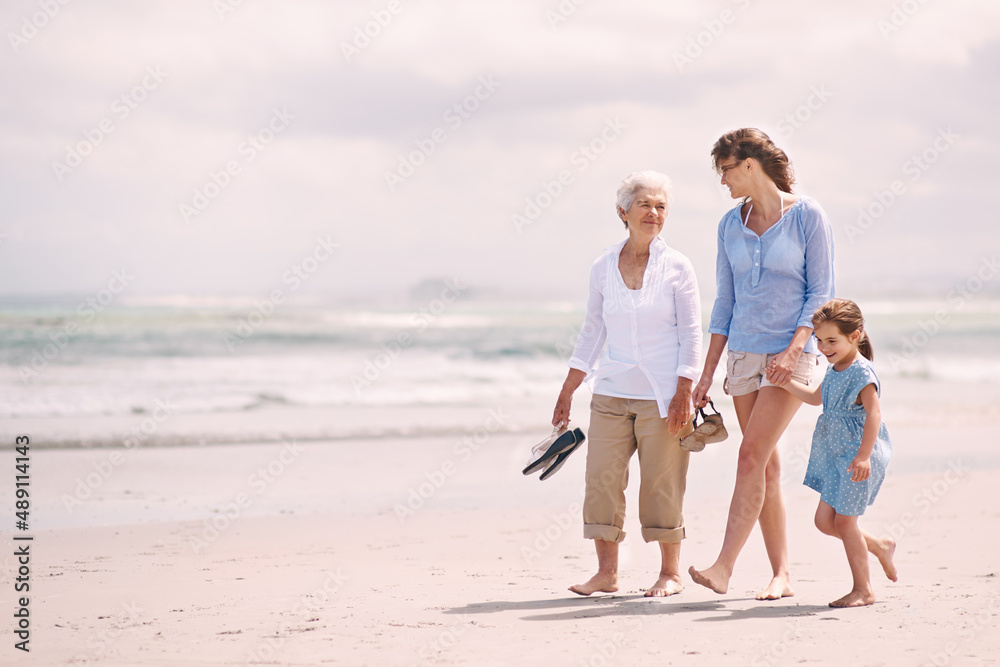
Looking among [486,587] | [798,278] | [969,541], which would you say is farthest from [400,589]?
[969,541]

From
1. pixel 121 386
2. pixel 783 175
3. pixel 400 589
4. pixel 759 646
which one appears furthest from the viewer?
pixel 121 386

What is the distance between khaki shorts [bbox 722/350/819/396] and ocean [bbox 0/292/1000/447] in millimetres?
6534

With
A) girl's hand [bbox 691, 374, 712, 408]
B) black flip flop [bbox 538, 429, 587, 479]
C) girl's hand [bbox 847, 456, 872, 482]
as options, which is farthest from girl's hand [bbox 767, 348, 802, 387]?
black flip flop [bbox 538, 429, 587, 479]

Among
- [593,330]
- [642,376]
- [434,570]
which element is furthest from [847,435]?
[434,570]

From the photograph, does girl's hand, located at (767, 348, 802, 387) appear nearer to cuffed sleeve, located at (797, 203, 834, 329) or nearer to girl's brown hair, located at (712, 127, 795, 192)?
cuffed sleeve, located at (797, 203, 834, 329)

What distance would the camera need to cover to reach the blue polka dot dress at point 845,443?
334 cm

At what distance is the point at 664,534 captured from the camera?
363 centimetres

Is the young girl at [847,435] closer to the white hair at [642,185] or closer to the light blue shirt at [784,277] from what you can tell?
the light blue shirt at [784,277]

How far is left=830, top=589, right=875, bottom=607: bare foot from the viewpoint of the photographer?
345 centimetres

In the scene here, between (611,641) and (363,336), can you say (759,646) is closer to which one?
(611,641)

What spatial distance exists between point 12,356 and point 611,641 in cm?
1765

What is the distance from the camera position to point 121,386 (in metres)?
14.1

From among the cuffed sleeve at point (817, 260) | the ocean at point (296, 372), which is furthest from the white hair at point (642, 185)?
the ocean at point (296, 372)

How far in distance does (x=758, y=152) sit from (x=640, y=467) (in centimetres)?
132
